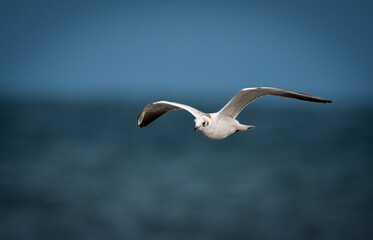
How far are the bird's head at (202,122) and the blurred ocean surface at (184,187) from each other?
31.2 feet

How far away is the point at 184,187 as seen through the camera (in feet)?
88.7

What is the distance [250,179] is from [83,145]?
54.7 ft

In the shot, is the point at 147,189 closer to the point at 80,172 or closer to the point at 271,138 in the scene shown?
the point at 80,172

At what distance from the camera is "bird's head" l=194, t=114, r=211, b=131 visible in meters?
10.1

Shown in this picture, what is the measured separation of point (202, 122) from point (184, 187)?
17175 mm

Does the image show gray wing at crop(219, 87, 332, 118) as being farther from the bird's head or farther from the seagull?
the bird's head

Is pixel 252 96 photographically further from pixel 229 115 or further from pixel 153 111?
pixel 153 111

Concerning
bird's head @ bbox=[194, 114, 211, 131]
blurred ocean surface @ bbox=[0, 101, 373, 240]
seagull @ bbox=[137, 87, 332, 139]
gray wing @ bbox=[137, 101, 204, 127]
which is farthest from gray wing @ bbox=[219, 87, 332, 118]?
blurred ocean surface @ bbox=[0, 101, 373, 240]

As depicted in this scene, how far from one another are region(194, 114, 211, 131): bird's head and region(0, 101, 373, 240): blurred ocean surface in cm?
950

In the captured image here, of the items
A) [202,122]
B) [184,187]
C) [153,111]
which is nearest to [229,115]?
[202,122]

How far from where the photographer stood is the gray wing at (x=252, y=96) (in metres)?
9.66

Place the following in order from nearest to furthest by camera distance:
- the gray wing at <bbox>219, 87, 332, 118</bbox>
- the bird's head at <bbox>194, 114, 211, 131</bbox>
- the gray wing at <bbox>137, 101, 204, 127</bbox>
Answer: the gray wing at <bbox>219, 87, 332, 118</bbox>, the bird's head at <bbox>194, 114, 211, 131</bbox>, the gray wing at <bbox>137, 101, 204, 127</bbox>

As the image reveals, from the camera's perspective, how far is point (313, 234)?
1966 cm

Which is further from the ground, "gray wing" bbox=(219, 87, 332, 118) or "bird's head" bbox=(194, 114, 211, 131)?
"gray wing" bbox=(219, 87, 332, 118)
